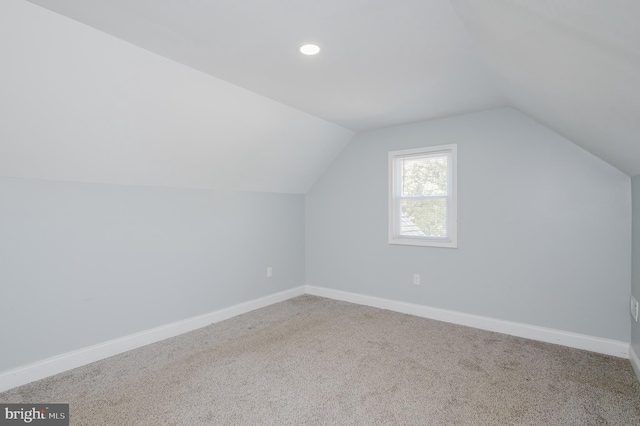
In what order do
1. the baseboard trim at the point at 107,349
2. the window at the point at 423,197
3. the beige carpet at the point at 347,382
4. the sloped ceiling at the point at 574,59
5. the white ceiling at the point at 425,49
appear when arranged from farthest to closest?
Answer: the window at the point at 423,197 < the baseboard trim at the point at 107,349 < the beige carpet at the point at 347,382 < the white ceiling at the point at 425,49 < the sloped ceiling at the point at 574,59

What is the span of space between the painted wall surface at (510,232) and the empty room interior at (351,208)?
20 mm

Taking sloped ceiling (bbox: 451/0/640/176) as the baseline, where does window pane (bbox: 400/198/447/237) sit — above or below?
below

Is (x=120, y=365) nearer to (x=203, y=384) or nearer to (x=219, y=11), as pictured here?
(x=203, y=384)

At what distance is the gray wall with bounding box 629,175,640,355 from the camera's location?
2523 millimetres

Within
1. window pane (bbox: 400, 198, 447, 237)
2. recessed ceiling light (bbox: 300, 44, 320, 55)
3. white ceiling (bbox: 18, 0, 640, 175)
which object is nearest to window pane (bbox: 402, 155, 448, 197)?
window pane (bbox: 400, 198, 447, 237)

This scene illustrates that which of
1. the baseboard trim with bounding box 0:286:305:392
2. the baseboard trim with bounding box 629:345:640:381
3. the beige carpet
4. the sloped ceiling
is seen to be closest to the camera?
the sloped ceiling

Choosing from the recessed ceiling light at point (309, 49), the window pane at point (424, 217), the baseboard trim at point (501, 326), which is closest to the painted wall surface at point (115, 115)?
the recessed ceiling light at point (309, 49)

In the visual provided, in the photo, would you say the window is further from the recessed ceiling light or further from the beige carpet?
the recessed ceiling light

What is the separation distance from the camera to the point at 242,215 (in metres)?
4.02

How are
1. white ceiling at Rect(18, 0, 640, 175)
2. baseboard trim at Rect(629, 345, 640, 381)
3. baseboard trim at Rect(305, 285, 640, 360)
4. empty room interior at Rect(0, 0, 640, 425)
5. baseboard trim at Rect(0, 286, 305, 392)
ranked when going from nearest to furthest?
white ceiling at Rect(18, 0, 640, 175), empty room interior at Rect(0, 0, 640, 425), baseboard trim at Rect(0, 286, 305, 392), baseboard trim at Rect(629, 345, 640, 381), baseboard trim at Rect(305, 285, 640, 360)

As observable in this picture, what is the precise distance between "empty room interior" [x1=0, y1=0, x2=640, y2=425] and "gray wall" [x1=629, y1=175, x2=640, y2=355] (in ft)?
0.15

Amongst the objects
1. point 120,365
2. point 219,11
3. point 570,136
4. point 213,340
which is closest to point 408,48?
point 219,11

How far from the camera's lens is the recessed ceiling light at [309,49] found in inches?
83.5

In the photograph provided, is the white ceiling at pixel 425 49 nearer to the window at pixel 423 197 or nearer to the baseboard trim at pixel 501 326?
the window at pixel 423 197
